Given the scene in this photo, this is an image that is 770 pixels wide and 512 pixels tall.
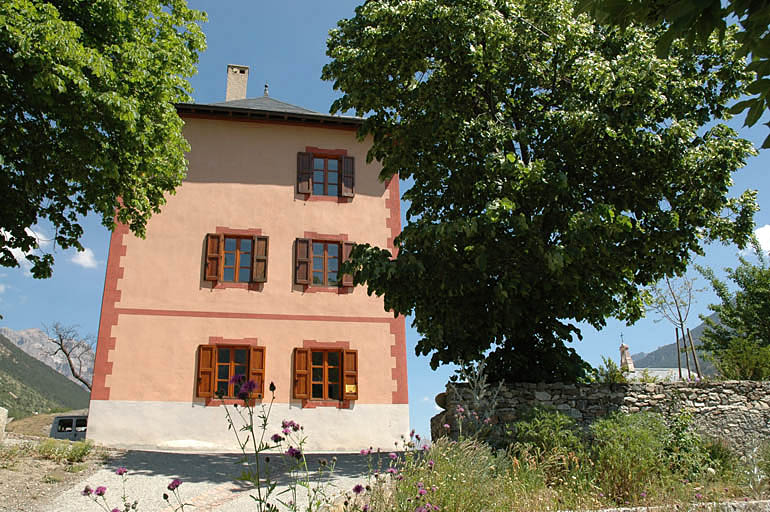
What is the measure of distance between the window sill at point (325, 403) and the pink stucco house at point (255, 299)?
0.08ft

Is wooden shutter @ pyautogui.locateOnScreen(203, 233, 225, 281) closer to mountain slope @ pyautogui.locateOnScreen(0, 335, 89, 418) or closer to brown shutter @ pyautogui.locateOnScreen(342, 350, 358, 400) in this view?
brown shutter @ pyautogui.locateOnScreen(342, 350, 358, 400)

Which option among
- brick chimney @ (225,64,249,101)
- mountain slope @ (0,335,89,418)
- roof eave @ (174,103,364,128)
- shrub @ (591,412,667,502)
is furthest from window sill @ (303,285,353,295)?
mountain slope @ (0,335,89,418)

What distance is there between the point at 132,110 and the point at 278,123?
26.6 ft

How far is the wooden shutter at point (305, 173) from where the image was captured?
17.1 metres

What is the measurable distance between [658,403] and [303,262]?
31.4ft


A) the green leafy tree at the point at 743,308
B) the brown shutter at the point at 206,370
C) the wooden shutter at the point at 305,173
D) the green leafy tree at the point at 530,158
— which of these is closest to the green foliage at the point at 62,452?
the brown shutter at the point at 206,370

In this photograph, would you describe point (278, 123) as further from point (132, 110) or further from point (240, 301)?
point (132, 110)

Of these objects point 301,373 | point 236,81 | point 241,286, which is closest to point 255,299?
point 241,286

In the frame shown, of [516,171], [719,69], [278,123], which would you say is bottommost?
[516,171]

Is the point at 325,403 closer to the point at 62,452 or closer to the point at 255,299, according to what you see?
the point at 255,299

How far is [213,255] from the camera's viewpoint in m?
16.0

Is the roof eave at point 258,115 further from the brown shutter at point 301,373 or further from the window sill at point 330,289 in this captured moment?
the brown shutter at point 301,373

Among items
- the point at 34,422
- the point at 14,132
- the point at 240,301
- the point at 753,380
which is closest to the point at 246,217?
the point at 240,301

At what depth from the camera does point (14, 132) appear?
10078 millimetres
